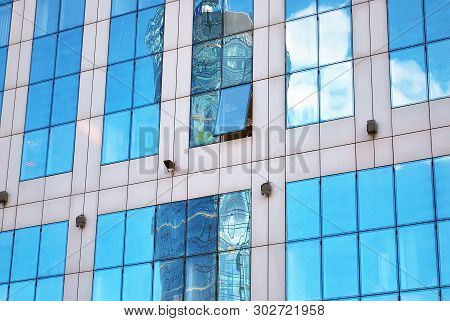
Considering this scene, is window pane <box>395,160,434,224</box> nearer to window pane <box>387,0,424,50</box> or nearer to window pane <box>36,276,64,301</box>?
window pane <box>387,0,424,50</box>

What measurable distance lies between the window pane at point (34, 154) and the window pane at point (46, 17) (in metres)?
5.30

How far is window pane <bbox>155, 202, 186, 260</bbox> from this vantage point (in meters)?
41.8

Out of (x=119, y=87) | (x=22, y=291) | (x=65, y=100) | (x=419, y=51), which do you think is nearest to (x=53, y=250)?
(x=22, y=291)

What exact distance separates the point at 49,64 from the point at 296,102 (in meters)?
13.7

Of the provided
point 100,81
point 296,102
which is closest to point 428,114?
point 296,102

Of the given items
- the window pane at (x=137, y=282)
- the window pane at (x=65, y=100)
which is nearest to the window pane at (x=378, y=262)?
the window pane at (x=137, y=282)

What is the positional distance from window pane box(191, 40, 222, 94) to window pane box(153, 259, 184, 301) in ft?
25.0

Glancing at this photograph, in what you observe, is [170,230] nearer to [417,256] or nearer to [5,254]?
[5,254]

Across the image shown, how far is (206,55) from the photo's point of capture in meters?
44.4

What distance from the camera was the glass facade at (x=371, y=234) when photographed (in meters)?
36.5

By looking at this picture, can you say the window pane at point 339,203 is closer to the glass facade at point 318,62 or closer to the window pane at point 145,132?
the glass facade at point 318,62

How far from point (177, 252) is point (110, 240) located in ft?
11.6

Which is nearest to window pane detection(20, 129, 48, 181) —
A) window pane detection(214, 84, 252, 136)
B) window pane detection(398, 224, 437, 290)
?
window pane detection(214, 84, 252, 136)

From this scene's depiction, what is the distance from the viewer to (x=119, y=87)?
4631cm
